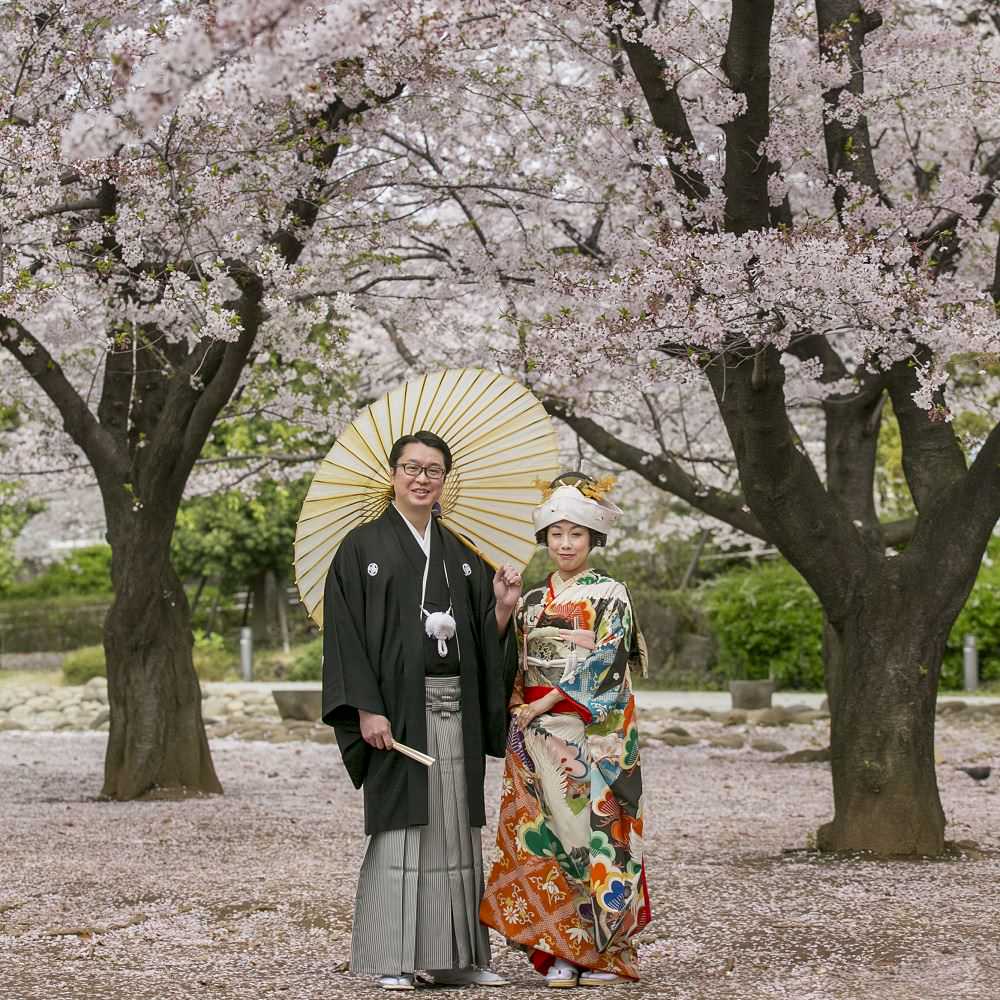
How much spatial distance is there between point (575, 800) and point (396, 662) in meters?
0.65

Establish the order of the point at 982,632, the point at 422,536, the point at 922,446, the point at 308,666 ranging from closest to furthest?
the point at 422,536
the point at 922,446
the point at 982,632
the point at 308,666

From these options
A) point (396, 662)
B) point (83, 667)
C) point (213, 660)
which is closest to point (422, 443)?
point (396, 662)

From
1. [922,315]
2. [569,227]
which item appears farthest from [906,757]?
[569,227]

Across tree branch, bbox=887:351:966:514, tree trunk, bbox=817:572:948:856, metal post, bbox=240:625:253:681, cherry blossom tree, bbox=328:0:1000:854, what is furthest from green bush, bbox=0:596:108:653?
tree trunk, bbox=817:572:948:856

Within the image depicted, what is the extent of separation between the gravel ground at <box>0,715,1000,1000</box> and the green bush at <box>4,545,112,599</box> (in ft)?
51.2

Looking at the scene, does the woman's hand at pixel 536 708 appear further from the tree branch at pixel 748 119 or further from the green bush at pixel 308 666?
the green bush at pixel 308 666

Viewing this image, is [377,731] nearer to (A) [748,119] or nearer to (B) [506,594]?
(B) [506,594]

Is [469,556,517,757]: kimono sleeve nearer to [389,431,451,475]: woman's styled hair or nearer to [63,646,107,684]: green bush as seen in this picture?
[389,431,451,475]: woman's styled hair

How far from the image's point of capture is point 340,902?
17.4ft

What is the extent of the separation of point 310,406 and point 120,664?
6.76 feet

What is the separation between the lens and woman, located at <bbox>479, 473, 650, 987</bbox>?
157 inches

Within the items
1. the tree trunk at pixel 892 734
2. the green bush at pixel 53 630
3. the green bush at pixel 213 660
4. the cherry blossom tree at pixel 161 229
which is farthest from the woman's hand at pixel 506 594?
the green bush at pixel 53 630

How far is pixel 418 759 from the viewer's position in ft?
12.8

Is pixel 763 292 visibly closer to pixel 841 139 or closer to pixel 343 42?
pixel 841 139
